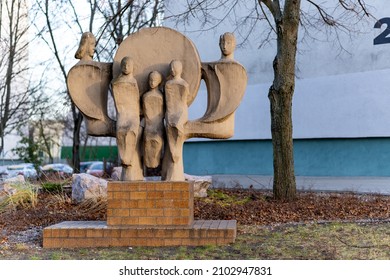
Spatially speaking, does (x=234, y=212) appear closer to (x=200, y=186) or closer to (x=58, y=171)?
(x=200, y=186)

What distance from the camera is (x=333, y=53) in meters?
19.4

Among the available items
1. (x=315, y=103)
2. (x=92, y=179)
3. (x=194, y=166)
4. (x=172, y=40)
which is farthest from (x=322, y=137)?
(x=172, y=40)

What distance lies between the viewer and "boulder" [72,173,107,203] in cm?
1260

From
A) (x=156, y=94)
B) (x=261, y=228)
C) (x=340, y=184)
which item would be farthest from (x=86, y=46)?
(x=340, y=184)

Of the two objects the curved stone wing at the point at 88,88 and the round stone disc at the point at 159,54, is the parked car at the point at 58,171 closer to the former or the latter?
the curved stone wing at the point at 88,88

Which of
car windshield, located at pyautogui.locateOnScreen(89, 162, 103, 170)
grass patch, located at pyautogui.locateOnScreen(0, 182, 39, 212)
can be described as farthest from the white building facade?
car windshield, located at pyautogui.locateOnScreen(89, 162, 103, 170)

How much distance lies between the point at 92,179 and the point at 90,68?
407 cm

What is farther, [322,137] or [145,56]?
[322,137]

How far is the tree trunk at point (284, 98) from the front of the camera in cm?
1243

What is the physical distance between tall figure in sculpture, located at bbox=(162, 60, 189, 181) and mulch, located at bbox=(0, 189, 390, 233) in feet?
5.81

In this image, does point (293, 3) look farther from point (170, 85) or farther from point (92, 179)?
point (92, 179)

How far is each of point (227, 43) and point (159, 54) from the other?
38.9 inches

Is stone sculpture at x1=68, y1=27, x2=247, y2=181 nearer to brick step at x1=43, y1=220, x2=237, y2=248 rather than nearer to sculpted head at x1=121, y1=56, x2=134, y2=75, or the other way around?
sculpted head at x1=121, y1=56, x2=134, y2=75

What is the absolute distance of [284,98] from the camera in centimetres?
1246
